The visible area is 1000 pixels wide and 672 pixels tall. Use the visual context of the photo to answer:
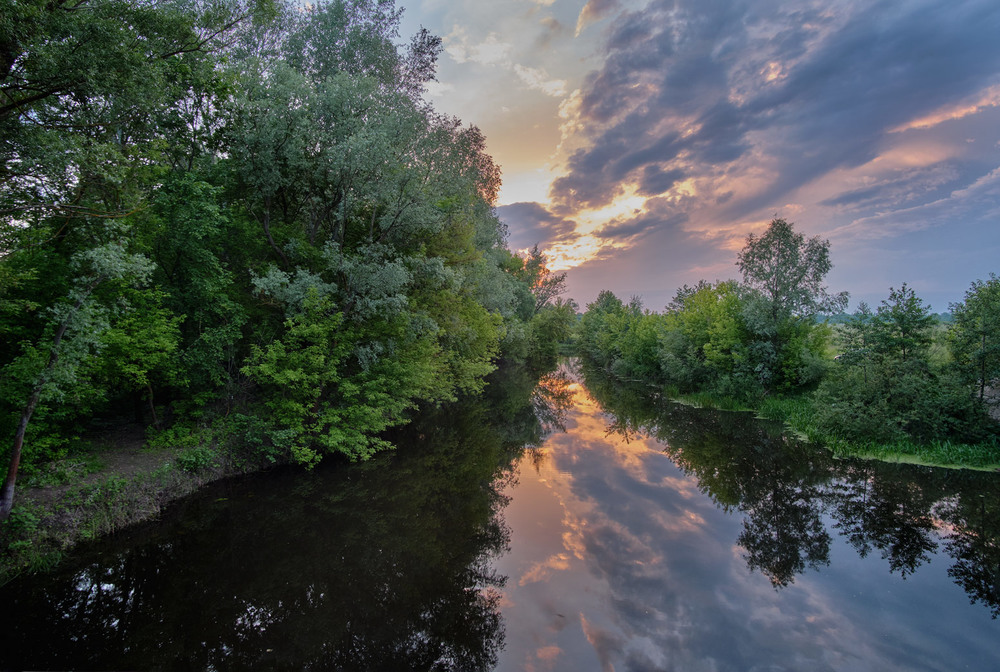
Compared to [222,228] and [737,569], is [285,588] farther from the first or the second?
[222,228]

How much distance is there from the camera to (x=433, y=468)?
49.0ft

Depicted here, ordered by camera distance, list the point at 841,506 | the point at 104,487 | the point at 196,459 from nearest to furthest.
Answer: the point at 104,487
the point at 841,506
the point at 196,459

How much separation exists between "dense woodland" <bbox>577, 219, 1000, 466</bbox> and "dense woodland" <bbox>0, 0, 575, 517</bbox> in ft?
51.3

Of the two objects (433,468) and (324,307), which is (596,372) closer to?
(433,468)

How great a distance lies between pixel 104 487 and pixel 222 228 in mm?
8060

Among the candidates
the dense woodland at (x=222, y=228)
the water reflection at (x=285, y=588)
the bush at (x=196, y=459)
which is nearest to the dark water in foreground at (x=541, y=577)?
the water reflection at (x=285, y=588)

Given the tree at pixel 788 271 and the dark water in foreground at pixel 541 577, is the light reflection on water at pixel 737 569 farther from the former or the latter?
the tree at pixel 788 271

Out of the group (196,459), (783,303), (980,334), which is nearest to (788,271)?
(783,303)

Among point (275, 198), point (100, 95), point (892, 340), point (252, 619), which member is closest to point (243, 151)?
point (275, 198)

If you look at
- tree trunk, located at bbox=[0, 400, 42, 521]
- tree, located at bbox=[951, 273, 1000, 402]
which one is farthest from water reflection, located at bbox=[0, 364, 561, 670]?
tree, located at bbox=[951, 273, 1000, 402]

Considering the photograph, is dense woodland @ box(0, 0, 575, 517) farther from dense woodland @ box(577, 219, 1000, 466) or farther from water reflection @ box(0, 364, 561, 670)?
dense woodland @ box(577, 219, 1000, 466)

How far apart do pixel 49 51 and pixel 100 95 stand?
5.42 ft

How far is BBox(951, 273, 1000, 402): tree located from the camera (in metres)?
13.8

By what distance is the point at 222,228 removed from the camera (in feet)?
45.2
